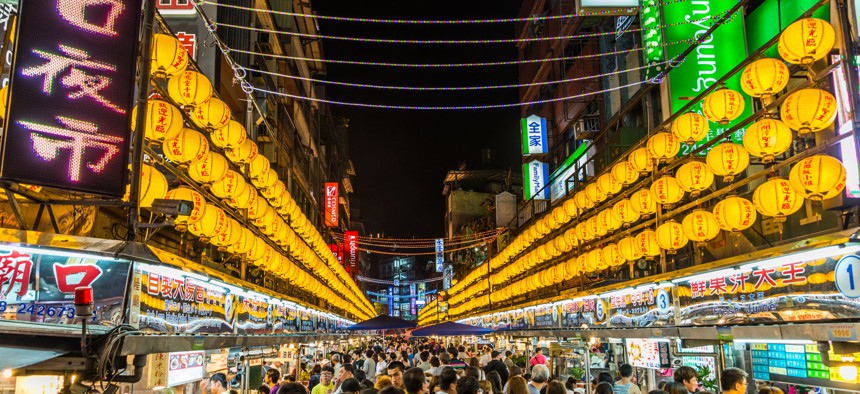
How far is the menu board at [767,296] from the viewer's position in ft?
28.7

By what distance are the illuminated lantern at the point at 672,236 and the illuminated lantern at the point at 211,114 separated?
28.2 feet

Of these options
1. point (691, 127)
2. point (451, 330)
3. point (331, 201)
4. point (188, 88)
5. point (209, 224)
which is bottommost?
point (451, 330)

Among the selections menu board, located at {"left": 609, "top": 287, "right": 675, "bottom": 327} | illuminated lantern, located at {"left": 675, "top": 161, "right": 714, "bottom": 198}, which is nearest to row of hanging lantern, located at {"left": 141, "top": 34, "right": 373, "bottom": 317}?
illuminated lantern, located at {"left": 675, "top": 161, "right": 714, "bottom": 198}

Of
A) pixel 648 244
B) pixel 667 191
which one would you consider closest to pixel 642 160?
pixel 667 191

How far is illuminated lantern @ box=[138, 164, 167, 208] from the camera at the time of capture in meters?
8.98

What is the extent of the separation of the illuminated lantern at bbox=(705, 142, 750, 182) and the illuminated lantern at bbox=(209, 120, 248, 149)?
874 cm

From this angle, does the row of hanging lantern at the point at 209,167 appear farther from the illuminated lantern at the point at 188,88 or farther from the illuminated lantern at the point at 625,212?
the illuminated lantern at the point at 625,212

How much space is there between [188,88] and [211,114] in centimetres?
115

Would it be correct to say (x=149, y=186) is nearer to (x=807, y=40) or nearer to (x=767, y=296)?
(x=807, y=40)

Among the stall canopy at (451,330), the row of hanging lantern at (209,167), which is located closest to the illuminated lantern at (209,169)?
the row of hanging lantern at (209,167)

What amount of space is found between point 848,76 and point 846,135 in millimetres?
786

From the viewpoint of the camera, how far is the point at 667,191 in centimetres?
1280

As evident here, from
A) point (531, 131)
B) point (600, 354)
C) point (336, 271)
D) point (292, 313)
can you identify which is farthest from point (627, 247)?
point (336, 271)

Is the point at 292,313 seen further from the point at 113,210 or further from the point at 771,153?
the point at 771,153
